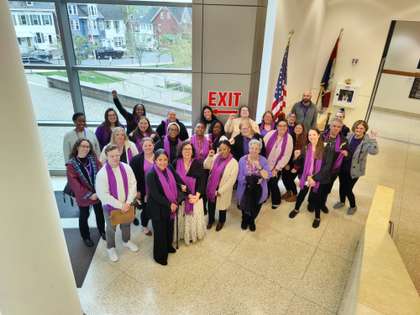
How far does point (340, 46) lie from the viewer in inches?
305

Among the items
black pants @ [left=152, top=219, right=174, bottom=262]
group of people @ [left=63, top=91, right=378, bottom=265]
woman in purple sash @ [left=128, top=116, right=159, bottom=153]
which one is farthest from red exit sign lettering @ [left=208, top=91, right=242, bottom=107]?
black pants @ [left=152, top=219, right=174, bottom=262]

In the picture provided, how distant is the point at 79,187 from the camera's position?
11.3 ft

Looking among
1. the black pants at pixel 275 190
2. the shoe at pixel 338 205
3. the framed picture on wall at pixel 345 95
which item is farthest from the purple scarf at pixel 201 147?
the framed picture on wall at pixel 345 95

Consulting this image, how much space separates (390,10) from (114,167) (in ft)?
23.9

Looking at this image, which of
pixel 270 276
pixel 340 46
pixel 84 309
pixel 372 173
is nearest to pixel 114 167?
pixel 84 309

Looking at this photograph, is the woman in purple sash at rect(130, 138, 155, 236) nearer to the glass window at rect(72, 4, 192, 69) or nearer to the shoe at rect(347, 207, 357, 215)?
the glass window at rect(72, 4, 192, 69)

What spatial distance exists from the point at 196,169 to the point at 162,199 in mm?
607

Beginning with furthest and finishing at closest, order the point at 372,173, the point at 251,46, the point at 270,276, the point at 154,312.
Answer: the point at 372,173, the point at 251,46, the point at 270,276, the point at 154,312

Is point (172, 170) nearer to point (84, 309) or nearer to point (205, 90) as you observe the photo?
point (84, 309)

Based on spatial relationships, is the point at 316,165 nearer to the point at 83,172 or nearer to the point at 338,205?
the point at 338,205

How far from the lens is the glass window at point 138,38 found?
4.91 metres

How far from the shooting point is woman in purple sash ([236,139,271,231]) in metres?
3.95

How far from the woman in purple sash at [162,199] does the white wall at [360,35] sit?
20.6ft

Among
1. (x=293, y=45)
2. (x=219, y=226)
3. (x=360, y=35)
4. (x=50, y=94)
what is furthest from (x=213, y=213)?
(x=360, y=35)
